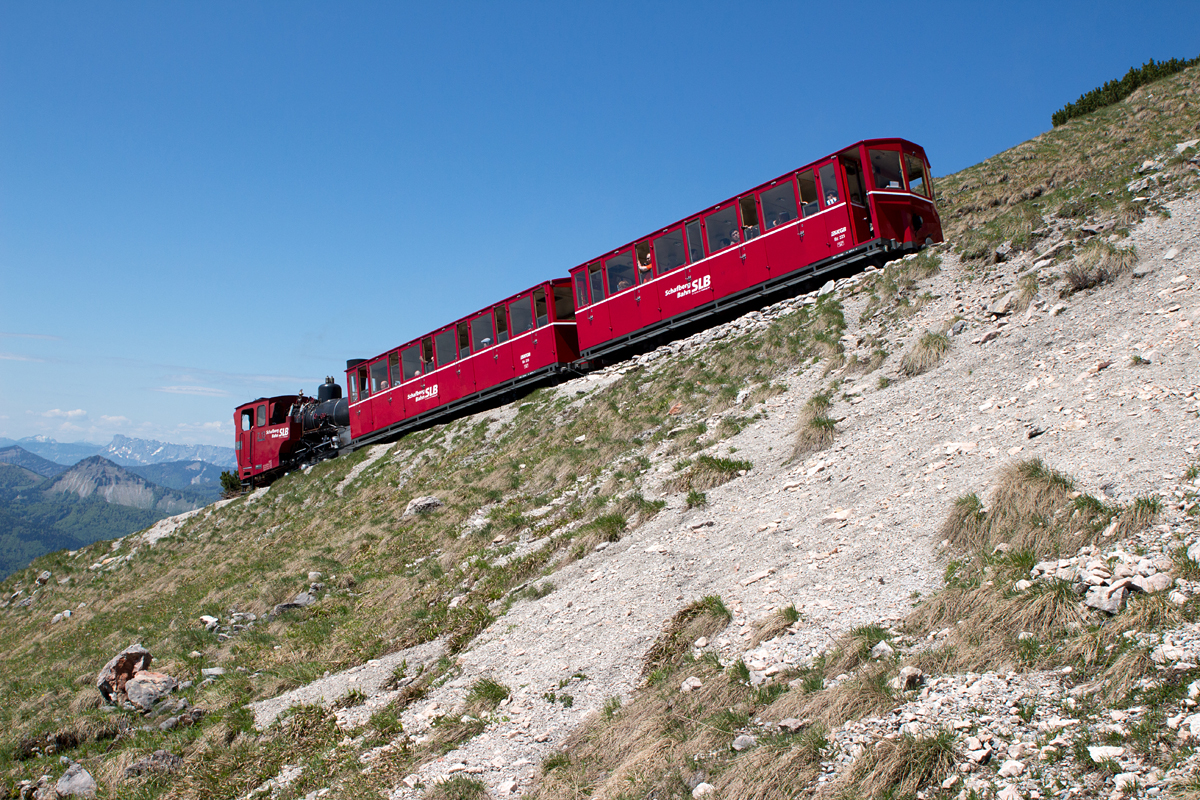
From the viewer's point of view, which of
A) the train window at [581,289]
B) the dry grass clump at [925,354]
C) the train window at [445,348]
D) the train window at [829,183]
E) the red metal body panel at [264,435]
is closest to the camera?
the dry grass clump at [925,354]

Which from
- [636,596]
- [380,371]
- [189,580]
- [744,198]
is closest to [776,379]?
[744,198]

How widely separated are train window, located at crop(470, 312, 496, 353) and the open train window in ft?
22.0

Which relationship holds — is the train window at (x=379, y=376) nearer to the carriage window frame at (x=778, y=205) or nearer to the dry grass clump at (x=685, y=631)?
the carriage window frame at (x=778, y=205)

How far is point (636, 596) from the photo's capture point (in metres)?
8.67

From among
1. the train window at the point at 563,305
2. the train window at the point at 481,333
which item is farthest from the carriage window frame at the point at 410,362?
the train window at the point at 563,305

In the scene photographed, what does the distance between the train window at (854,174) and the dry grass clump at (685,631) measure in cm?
1402

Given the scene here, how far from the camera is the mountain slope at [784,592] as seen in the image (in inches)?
193

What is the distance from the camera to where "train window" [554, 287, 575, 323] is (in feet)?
79.3

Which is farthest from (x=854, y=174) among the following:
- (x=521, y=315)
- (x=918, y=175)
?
(x=521, y=315)

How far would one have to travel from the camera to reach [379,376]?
29.9 metres

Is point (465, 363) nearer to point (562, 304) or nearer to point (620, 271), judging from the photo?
point (562, 304)

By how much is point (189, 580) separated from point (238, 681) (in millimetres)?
11218

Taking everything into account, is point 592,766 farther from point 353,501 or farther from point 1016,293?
point 353,501

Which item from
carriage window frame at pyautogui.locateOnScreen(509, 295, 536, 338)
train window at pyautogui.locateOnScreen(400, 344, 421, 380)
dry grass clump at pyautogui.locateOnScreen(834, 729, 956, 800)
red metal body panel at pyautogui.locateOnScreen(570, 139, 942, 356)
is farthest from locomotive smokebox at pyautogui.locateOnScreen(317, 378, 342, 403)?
dry grass clump at pyautogui.locateOnScreen(834, 729, 956, 800)
